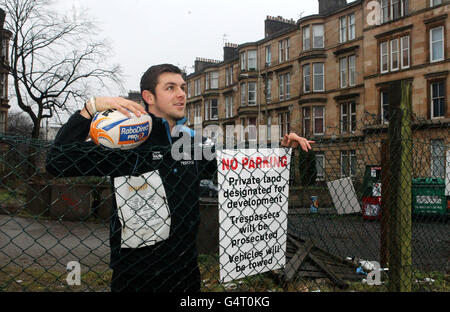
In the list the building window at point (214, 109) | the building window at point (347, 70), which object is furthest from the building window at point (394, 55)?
the building window at point (214, 109)

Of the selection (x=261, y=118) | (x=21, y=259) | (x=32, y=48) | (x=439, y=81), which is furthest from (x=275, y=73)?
(x=21, y=259)

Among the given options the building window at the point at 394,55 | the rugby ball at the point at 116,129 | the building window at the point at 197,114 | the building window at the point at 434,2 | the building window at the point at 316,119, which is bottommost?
the rugby ball at the point at 116,129

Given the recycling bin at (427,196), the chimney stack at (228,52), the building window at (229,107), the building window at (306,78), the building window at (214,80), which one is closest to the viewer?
the recycling bin at (427,196)

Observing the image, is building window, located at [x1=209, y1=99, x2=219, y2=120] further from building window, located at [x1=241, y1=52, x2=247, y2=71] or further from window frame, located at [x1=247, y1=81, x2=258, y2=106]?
window frame, located at [x1=247, y1=81, x2=258, y2=106]

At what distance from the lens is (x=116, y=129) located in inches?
87.8

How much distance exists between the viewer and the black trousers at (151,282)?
250 centimetres

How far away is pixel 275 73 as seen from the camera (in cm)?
3456

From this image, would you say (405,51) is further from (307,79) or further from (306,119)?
(306,119)

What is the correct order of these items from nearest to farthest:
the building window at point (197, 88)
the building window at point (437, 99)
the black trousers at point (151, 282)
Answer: the black trousers at point (151, 282) < the building window at point (437, 99) < the building window at point (197, 88)

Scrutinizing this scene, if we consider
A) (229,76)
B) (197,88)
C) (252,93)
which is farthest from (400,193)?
(197,88)

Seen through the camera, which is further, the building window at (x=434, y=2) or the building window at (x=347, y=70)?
the building window at (x=347, y=70)

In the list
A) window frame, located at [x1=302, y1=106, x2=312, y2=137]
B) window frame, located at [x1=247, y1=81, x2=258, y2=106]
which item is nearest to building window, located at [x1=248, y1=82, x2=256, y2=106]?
window frame, located at [x1=247, y1=81, x2=258, y2=106]

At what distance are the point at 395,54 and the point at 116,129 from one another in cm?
2660

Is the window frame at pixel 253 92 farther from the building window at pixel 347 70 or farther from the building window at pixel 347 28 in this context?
the building window at pixel 347 28
